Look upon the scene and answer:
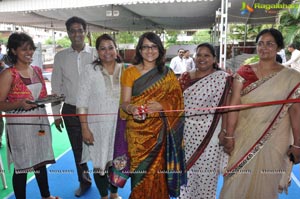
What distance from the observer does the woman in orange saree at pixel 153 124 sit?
6.07 feet

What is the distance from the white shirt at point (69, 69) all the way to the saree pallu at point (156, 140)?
2.95 feet

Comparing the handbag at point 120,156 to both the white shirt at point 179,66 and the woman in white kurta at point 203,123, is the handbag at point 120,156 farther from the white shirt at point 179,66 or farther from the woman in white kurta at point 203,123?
the white shirt at point 179,66

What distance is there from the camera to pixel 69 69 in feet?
8.34

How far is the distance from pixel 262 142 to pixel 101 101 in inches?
51.4

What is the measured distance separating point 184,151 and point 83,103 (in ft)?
2.95

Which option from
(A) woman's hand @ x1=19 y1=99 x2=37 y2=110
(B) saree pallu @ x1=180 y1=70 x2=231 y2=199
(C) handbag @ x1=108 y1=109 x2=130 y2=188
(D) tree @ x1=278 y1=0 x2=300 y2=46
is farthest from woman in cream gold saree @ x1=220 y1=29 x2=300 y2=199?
(D) tree @ x1=278 y1=0 x2=300 y2=46

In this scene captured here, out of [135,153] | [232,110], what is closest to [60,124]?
[135,153]

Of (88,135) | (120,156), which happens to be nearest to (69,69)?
(88,135)

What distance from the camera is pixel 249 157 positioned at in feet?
6.75

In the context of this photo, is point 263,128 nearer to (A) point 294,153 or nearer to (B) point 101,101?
(A) point 294,153

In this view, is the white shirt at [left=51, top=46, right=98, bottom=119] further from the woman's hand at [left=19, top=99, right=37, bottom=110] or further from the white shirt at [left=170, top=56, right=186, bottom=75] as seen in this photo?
the white shirt at [left=170, top=56, right=186, bottom=75]

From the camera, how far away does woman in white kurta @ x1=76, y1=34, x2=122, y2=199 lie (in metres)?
2.10

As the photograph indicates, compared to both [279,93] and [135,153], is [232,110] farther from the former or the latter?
[135,153]


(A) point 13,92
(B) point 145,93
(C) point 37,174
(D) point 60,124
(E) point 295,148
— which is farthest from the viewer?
(D) point 60,124
